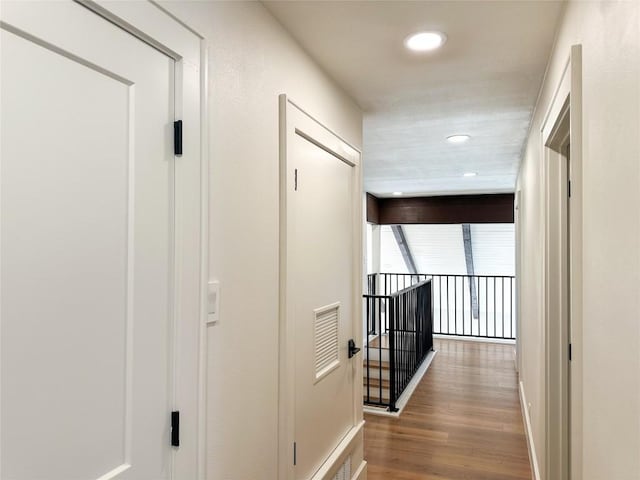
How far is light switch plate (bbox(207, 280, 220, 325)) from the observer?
134cm

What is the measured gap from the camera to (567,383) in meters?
2.11

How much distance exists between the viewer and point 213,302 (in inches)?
53.7

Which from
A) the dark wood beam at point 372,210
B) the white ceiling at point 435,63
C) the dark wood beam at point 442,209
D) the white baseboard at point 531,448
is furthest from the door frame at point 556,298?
the dark wood beam at point 442,209

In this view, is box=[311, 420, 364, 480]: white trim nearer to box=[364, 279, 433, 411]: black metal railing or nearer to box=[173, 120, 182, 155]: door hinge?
box=[364, 279, 433, 411]: black metal railing

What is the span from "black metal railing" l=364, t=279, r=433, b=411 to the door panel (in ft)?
4.19

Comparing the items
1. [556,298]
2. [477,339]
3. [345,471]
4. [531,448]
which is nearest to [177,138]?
[556,298]

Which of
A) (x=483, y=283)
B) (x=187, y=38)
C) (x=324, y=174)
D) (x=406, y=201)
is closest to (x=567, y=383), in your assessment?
(x=324, y=174)

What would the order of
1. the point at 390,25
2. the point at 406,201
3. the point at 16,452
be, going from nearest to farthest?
the point at 16,452 < the point at 390,25 < the point at 406,201

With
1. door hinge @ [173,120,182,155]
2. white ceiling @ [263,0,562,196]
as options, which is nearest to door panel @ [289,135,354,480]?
white ceiling @ [263,0,562,196]

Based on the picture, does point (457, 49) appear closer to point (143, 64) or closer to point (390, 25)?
point (390, 25)

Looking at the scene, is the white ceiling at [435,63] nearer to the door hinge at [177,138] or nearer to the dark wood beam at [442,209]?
the door hinge at [177,138]

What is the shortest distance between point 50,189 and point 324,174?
150 cm

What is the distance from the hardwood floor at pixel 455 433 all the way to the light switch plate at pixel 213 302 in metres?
2.17

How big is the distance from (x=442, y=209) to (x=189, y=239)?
6.70 meters
